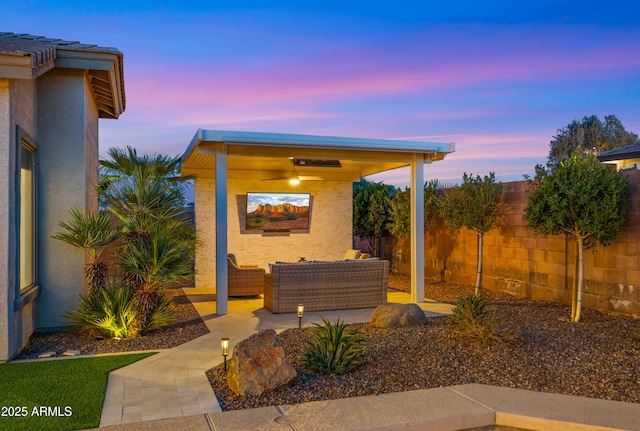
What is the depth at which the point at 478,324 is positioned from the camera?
620cm

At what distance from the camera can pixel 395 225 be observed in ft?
43.8

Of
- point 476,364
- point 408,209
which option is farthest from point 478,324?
point 408,209

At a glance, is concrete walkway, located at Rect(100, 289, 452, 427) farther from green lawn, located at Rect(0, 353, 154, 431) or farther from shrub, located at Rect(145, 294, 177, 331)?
shrub, located at Rect(145, 294, 177, 331)

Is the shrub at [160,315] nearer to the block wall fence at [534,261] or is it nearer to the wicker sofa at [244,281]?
the wicker sofa at [244,281]

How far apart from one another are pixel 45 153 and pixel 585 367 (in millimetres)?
7659

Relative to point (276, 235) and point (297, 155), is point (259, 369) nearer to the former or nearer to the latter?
point (297, 155)

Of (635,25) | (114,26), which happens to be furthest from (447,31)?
(114,26)

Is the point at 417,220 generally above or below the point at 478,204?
below

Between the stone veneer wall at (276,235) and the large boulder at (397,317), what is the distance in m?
6.48

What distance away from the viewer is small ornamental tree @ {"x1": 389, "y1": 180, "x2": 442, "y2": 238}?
499 inches

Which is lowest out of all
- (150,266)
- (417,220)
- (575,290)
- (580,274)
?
(575,290)

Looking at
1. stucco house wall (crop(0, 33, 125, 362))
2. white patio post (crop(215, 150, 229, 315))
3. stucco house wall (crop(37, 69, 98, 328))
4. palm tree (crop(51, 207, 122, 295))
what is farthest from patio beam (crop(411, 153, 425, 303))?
stucco house wall (crop(37, 69, 98, 328))

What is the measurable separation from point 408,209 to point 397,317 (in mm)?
5851

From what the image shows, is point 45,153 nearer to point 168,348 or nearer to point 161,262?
point 161,262
